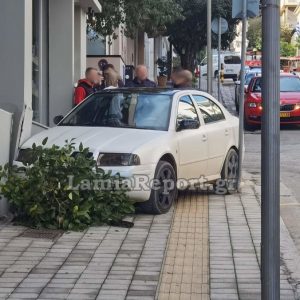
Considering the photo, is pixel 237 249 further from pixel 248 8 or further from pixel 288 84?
pixel 288 84

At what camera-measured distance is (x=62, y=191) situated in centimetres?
773

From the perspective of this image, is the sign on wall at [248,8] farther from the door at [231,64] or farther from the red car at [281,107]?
the door at [231,64]

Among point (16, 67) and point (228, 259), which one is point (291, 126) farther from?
point (228, 259)

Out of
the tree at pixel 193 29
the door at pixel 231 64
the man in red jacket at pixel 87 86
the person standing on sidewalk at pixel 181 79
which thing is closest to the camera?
the man in red jacket at pixel 87 86

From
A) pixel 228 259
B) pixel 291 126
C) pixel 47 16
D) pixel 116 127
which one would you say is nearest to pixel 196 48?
pixel 291 126

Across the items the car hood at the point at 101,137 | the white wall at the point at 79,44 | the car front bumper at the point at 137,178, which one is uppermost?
the white wall at the point at 79,44

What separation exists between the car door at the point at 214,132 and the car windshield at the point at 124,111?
805 millimetres

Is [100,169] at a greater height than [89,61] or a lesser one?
lesser

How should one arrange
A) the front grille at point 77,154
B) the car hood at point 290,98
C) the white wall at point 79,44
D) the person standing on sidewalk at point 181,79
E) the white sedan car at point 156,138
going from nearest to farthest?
1. the front grille at point 77,154
2. the white sedan car at point 156,138
3. the person standing on sidewalk at point 181,79
4. the white wall at point 79,44
5. the car hood at point 290,98

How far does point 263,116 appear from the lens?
13.4 feet

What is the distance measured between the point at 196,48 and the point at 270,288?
125 feet

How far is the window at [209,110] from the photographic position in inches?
402

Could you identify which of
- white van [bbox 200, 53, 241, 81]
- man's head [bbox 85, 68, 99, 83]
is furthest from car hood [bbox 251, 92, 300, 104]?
white van [bbox 200, 53, 241, 81]

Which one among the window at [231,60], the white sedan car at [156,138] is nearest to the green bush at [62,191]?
the white sedan car at [156,138]
